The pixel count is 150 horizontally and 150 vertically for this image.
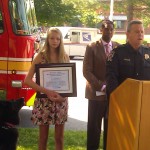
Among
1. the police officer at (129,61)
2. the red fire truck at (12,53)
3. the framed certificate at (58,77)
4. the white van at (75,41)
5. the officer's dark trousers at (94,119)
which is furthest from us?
the white van at (75,41)

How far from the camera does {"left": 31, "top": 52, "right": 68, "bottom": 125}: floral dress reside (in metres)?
4.69

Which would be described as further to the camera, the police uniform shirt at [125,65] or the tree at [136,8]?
the tree at [136,8]

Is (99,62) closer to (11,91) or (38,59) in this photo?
(38,59)

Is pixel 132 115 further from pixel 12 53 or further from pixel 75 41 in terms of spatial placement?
pixel 75 41

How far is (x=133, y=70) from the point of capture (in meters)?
4.29

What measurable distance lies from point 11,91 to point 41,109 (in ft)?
8.46

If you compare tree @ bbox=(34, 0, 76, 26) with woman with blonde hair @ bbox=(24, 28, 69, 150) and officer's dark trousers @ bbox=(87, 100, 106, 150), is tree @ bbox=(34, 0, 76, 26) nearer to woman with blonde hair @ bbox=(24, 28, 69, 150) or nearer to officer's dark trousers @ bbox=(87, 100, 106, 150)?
officer's dark trousers @ bbox=(87, 100, 106, 150)

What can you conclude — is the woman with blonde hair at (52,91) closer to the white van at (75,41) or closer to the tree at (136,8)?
the white van at (75,41)

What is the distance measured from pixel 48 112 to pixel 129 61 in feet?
3.90

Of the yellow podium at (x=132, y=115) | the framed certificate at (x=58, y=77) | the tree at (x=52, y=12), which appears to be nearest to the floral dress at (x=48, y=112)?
the framed certificate at (x=58, y=77)

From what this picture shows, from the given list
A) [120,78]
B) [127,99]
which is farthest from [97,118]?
[127,99]

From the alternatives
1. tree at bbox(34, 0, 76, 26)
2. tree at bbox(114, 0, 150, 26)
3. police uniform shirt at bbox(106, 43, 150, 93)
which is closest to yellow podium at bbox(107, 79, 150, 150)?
police uniform shirt at bbox(106, 43, 150, 93)

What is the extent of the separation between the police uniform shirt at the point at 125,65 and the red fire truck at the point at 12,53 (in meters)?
3.06

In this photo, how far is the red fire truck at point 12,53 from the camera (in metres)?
7.07
